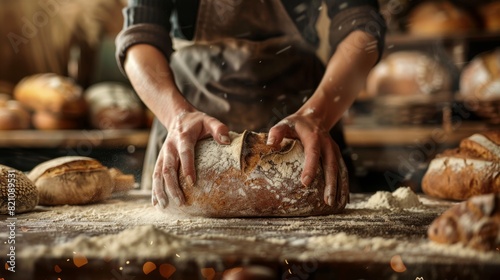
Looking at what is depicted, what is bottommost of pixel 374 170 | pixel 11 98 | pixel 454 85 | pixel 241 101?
pixel 374 170

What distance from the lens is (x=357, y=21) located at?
5.04 feet

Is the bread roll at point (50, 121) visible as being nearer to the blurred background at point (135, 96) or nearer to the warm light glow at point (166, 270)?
the blurred background at point (135, 96)

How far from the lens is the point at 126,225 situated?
1.14 meters

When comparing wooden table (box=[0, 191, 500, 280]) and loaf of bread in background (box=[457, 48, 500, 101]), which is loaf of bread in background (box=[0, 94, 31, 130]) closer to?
Answer: wooden table (box=[0, 191, 500, 280])

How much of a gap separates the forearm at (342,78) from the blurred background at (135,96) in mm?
1455

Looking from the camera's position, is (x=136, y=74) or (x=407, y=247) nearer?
(x=407, y=247)

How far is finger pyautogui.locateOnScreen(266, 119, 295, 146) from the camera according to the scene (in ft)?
4.05

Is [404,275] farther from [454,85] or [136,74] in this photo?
[454,85]

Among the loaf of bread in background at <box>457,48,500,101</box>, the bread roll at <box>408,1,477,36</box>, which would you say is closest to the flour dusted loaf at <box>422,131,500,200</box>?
the loaf of bread in background at <box>457,48,500,101</box>

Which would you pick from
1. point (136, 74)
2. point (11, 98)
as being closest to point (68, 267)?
point (136, 74)

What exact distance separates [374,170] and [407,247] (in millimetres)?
2269

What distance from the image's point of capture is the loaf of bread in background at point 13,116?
3016 mm

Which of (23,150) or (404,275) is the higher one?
(404,275)

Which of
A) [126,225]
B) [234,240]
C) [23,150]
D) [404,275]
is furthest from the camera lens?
[23,150]
